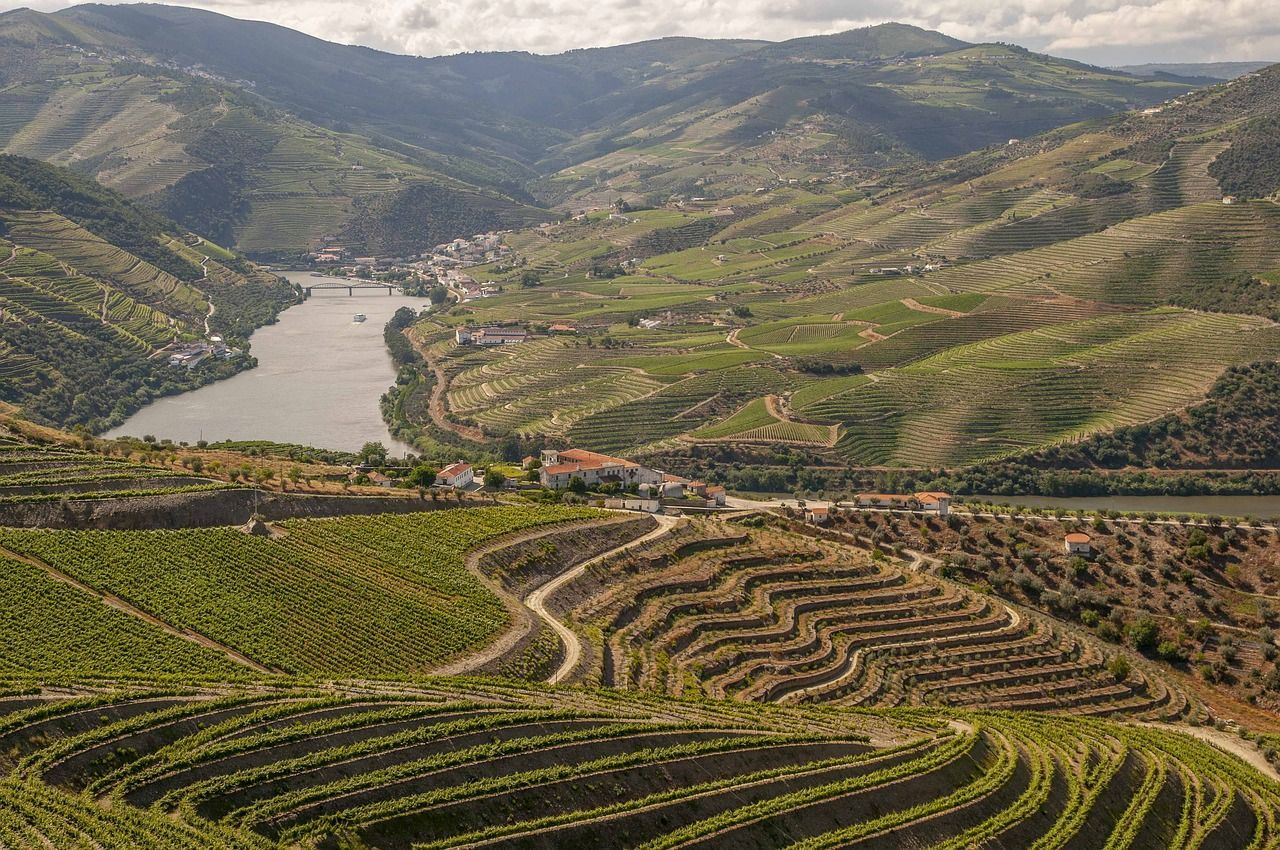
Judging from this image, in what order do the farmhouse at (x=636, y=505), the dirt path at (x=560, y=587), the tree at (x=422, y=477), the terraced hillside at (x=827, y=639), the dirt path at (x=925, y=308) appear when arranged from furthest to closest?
the dirt path at (x=925, y=308), the farmhouse at (x=636, y=505), the tree at (x=422, y=477), the terraced hillside at (x=827, y=639), the dirt path at (x=560, y=587)

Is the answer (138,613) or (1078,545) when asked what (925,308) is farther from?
(138,613)

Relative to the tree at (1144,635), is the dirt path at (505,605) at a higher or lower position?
higher

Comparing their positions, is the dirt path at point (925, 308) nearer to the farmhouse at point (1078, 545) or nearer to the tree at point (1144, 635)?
the farmhouse at point (1078, 545)

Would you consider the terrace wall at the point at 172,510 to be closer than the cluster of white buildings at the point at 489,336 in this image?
Yes

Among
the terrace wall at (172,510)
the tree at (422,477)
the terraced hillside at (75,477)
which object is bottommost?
the tree at (422,477)

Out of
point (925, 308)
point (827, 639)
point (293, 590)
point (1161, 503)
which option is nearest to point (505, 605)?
point (293, 590)

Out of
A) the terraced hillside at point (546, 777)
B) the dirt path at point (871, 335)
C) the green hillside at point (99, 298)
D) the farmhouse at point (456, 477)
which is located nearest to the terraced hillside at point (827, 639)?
the terraced hillside at point (546, 777)
